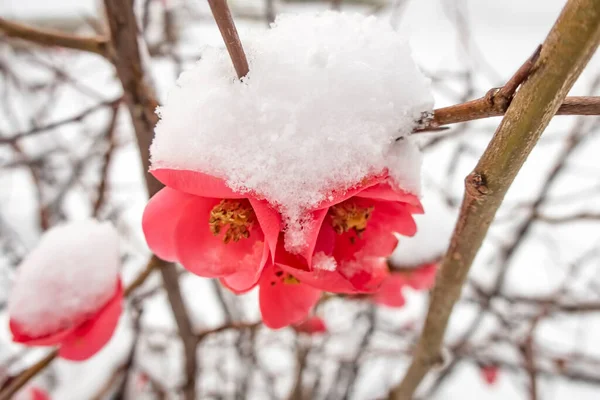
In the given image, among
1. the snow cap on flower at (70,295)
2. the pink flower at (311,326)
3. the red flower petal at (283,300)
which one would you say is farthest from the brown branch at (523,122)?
the pink flower at (311,326)

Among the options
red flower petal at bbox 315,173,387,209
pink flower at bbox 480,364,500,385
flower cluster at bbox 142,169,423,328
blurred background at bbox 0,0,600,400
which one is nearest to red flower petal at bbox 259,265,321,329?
flower cluster at bbox 142,169,423,328

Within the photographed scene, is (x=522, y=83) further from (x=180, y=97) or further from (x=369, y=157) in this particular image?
(x=180, y=97)

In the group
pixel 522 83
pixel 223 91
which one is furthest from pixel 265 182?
pixel 522 83

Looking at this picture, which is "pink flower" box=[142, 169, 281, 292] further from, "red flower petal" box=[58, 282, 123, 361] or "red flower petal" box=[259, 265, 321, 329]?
"red flower petal" box=[58, 282, 123, 361]

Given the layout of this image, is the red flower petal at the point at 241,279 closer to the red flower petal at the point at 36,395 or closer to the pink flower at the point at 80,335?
the pink flower at the point at 80,335

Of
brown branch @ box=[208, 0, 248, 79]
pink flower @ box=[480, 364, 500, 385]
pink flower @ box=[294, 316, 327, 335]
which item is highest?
brown branch @ box=[208, 0, 248, 79]
